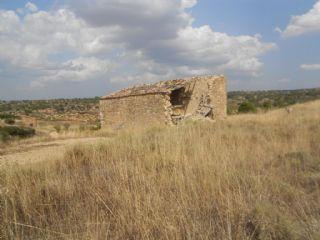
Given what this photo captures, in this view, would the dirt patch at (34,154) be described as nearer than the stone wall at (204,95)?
Yes

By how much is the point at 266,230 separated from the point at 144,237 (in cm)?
102

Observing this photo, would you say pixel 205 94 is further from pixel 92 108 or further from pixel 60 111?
pixel 92 108

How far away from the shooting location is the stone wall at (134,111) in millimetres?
18016

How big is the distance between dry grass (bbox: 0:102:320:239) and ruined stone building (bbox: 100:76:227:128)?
1249 centimetres

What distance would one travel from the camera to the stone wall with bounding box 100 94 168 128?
18.0 meters

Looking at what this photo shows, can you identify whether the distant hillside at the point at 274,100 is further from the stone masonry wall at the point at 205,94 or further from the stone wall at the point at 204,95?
the stone wall at the point at 204,95

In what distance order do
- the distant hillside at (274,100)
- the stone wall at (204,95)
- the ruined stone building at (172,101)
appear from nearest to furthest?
the ruined stone building at (172,101), the stone wall at (204,95), the distant hillside at (274,100)

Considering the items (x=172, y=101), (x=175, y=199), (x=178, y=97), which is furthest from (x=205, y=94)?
(x=175, y=199)

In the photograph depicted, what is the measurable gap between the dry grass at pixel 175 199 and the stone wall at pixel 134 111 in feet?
40.5

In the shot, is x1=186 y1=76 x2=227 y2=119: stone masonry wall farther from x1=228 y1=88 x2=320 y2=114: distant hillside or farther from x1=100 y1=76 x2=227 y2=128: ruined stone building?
x1=228 y1=88 x2=320 y2=114: distant hillside

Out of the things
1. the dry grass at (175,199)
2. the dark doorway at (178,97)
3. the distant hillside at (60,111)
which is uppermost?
the dark doorway at (178,97)

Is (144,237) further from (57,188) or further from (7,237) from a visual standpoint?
(57,188)

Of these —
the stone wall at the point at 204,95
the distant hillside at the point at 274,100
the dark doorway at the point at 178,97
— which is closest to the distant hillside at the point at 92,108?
the distant hillside at the point at 274,100

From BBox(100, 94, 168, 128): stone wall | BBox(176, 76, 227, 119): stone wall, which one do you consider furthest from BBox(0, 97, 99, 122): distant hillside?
BBox(176, 76, 227, 119): stone wall
